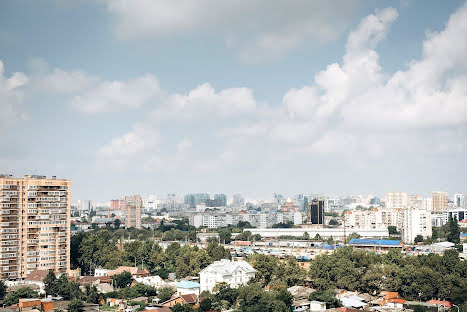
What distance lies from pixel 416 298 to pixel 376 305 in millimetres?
1407

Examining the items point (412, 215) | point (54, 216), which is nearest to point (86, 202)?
point (412, 215)

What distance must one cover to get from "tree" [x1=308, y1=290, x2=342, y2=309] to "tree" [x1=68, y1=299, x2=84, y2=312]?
708cm

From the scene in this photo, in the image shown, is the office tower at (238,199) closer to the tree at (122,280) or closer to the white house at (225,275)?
the tree at (122,280)

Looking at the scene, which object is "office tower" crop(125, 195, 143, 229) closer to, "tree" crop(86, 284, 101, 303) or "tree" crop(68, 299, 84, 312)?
"tree" crop(86, 284, 101, 303)

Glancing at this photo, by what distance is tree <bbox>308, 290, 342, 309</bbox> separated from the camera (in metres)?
15.1

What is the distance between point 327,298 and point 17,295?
9.72 metres

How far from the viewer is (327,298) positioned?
1515 cm

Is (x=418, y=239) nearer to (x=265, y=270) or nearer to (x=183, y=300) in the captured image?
(x=265, y=270)

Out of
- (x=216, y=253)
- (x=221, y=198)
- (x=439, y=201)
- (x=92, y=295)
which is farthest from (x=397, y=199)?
(x=221, y=198)

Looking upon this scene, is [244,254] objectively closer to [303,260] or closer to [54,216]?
[303,260]

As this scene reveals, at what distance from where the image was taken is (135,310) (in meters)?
14.5

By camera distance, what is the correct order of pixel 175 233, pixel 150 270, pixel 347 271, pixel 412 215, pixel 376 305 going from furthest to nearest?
pixel 175 233
pixel 412 215
pixel 150 270
pixel 347 271
pixel 376 305

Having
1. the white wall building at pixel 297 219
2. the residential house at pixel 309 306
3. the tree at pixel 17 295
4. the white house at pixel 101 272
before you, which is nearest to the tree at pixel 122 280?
the white house at pixel 101 272

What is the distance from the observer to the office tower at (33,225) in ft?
60.6
